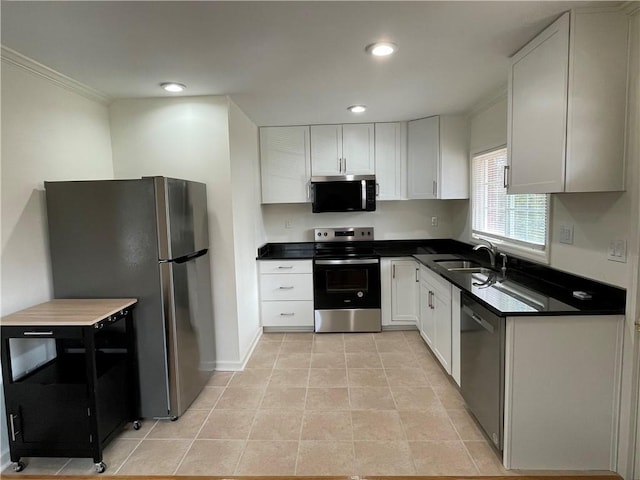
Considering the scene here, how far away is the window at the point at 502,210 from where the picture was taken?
2523 millimetres

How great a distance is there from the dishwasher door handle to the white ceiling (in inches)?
62.4

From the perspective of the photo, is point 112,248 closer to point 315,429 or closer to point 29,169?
point 29,169

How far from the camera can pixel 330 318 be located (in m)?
3.87

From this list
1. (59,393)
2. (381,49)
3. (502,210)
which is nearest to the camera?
(59,393)

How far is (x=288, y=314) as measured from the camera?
391 cm

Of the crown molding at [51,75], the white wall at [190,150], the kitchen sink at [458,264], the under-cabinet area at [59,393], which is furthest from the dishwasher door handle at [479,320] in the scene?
the crown molding at [51,75]

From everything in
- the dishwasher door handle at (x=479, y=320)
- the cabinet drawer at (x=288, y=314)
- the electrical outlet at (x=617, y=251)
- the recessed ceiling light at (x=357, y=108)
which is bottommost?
the cabinet drawer at (x=288, y=314)

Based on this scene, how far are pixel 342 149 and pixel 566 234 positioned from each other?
2477 millimetres

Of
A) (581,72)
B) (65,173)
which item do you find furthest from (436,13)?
(65,173)

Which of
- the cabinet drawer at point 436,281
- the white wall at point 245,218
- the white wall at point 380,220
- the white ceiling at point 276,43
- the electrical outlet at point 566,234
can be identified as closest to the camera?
the white ceiling at point 276,43

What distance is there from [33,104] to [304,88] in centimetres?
180

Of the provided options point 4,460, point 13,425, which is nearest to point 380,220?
point 13,425

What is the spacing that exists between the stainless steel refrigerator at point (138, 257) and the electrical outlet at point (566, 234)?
Answer: 2489 mm

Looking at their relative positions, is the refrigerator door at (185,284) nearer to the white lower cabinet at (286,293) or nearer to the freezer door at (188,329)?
the freezer door at (188,329)
